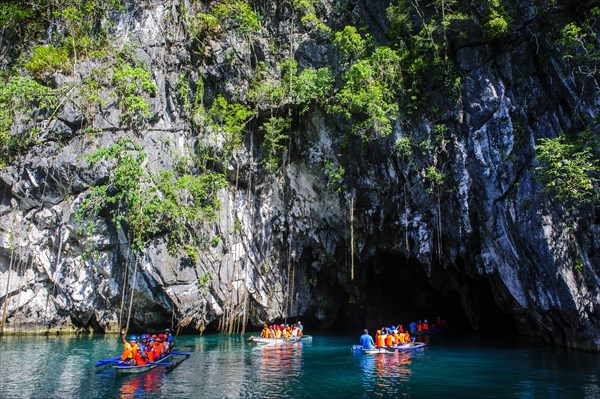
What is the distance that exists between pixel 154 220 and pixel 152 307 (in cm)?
449

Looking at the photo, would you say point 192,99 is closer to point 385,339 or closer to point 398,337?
point 385,339

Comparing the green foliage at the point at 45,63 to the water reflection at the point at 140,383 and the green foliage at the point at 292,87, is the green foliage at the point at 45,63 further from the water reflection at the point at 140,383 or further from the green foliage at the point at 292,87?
the water reflection at the point at 140,383

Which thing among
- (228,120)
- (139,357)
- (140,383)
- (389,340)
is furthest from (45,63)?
(389,340)

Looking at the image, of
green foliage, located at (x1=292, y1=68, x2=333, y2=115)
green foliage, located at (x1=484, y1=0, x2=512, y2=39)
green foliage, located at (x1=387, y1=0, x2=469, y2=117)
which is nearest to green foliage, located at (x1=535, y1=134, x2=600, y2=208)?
green foliage, located at (x1=387, y1=0, x2=469, y2=117)

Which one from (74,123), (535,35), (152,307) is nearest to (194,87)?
(74,123)

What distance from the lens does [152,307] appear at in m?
22.4

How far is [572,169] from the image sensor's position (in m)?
15.2

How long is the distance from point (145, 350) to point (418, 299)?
1874 cm

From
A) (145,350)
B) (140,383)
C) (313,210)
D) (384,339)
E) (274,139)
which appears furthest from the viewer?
(313,210)

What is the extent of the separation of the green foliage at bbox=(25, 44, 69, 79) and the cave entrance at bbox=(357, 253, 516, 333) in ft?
65.5

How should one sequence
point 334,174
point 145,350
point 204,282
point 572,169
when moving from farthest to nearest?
point 334,174 → point 204,282 → point 572,169 → point 145,350

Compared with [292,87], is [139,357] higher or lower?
lower

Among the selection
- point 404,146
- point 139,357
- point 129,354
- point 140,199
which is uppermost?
point 404,146

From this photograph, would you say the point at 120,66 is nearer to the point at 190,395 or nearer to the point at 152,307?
the point at 152,307
